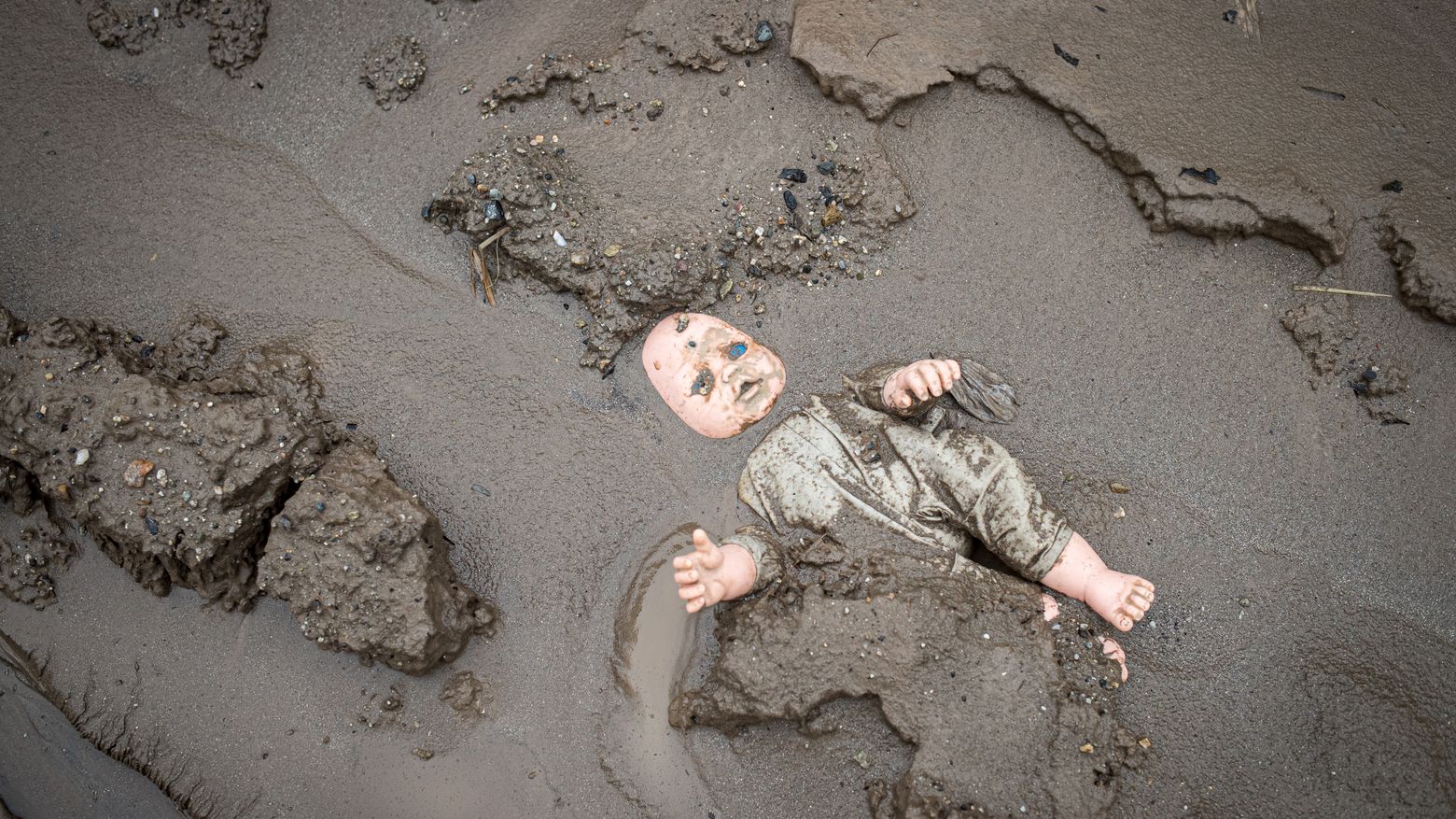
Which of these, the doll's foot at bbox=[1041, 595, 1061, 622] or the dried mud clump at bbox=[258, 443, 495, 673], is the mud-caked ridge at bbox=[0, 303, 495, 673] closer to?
the dried mud clump at bbox=[258, 443, 495, 673]

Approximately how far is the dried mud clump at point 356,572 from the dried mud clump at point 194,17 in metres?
1.88

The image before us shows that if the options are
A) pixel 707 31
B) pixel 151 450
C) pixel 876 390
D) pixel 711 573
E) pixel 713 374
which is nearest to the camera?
pixel 711 573

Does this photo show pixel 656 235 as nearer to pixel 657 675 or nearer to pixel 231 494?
pixel 657 675

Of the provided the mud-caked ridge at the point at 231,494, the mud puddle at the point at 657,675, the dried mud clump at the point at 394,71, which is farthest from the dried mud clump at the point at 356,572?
the dried mud clump at the point at 394,71

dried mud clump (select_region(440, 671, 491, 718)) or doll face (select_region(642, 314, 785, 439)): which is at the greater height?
doll face (select_region(642, 314, 785, 439))

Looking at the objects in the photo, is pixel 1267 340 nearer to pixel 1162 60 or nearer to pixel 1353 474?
pixel 1353 474

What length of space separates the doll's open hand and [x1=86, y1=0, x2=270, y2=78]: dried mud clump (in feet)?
9.72

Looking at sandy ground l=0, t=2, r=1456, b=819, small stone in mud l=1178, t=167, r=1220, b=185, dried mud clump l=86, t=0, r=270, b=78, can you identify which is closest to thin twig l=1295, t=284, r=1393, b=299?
sandy ground l=0, t=2, r=1456, b=819

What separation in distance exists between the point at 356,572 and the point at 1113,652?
2745 millimetres

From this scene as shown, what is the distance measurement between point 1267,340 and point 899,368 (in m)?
1.49

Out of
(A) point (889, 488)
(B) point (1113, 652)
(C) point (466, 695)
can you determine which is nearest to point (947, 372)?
(A) point (889, 488)

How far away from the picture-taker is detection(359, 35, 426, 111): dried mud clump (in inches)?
141

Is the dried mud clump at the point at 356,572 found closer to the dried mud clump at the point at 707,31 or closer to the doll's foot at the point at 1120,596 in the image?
the dried mud clump at the point at 707,31

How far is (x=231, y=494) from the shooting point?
307cm
